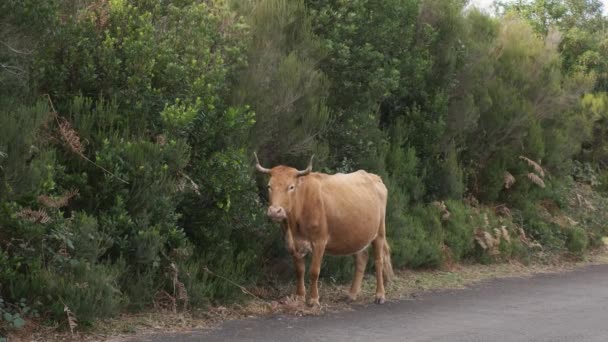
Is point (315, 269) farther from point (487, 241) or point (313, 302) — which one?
point (487, 241)

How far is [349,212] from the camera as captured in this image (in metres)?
12.2

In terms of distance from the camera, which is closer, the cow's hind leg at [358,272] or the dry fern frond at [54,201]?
the dry fern frond at [54,201]

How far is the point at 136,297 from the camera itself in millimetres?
10219

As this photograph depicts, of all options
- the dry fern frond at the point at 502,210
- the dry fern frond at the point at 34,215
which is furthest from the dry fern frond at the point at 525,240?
the dry fern frond at the point at 34,215

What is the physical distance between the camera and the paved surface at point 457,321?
31.7ft

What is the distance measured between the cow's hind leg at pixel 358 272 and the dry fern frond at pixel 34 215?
5.05 meters

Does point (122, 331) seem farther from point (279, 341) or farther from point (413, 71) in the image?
point (413, 71)

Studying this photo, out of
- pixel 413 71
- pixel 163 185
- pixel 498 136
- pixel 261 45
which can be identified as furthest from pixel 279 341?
pixel 498 136

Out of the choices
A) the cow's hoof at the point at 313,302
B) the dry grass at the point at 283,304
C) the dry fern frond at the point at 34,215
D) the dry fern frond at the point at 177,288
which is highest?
the dry fern frond at the point at 34,215

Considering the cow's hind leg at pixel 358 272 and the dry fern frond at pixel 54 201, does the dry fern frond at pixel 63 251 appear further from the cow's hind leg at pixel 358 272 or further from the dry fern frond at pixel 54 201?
the cow's hind leg at pixel 358 272

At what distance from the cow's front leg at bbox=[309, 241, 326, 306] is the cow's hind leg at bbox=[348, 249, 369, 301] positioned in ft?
3.53

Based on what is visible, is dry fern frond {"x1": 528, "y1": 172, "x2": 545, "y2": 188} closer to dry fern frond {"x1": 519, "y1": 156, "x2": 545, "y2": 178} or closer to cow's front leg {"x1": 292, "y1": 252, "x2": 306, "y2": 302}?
dry fern frond {"x1": 519, "y1": 156, "x2": 545, "y2": 178}

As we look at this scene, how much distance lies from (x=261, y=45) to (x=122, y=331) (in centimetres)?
500

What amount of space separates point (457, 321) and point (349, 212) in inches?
88.3
